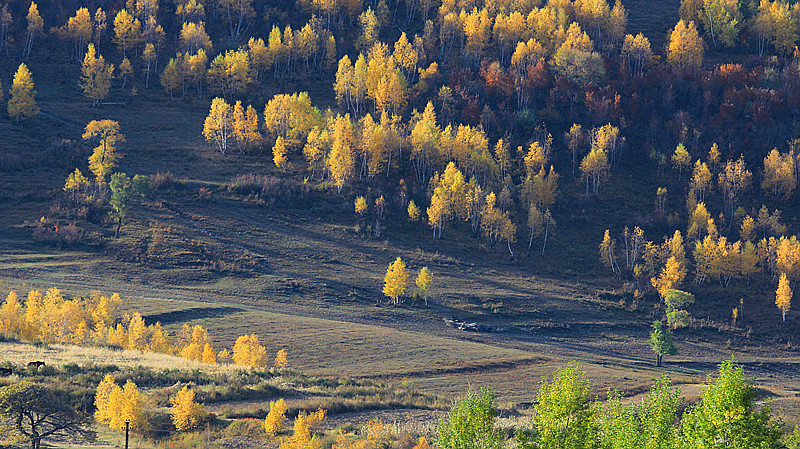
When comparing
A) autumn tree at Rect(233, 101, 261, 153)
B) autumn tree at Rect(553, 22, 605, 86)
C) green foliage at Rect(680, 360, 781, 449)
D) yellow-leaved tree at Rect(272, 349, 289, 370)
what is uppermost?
autumn tree at Rect(553, 22, 605, 86)

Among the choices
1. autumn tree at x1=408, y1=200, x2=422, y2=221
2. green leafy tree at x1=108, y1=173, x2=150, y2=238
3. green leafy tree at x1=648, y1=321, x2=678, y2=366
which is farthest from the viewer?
autumn tree at x1=408, y1=200, x2=422, y2=221

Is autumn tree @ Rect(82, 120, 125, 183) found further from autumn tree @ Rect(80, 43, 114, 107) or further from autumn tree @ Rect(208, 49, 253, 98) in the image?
autumn tree @ Rect(208, 49, 253, 98)

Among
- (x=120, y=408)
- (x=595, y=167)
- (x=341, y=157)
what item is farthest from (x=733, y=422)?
(x=595, y=167)

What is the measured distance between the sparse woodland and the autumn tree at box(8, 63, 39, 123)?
0.41m

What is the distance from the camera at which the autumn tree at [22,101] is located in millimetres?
134250

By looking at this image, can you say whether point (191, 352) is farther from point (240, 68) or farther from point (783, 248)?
point (240, 68)

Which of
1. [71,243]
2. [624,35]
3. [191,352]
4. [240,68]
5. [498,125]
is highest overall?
[624,35]

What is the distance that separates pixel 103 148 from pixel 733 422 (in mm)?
111134

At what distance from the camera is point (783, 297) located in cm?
10012

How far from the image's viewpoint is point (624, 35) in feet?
568

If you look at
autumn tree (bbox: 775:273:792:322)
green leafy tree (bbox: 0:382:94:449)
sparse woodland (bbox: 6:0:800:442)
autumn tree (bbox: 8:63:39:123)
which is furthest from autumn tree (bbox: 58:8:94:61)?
autumn tree (bbox: 775:273:792:322)

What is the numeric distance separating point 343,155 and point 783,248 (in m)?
70.2

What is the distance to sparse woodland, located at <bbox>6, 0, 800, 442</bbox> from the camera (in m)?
102

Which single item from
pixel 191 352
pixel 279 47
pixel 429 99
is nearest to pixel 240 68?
pixel 279 47
